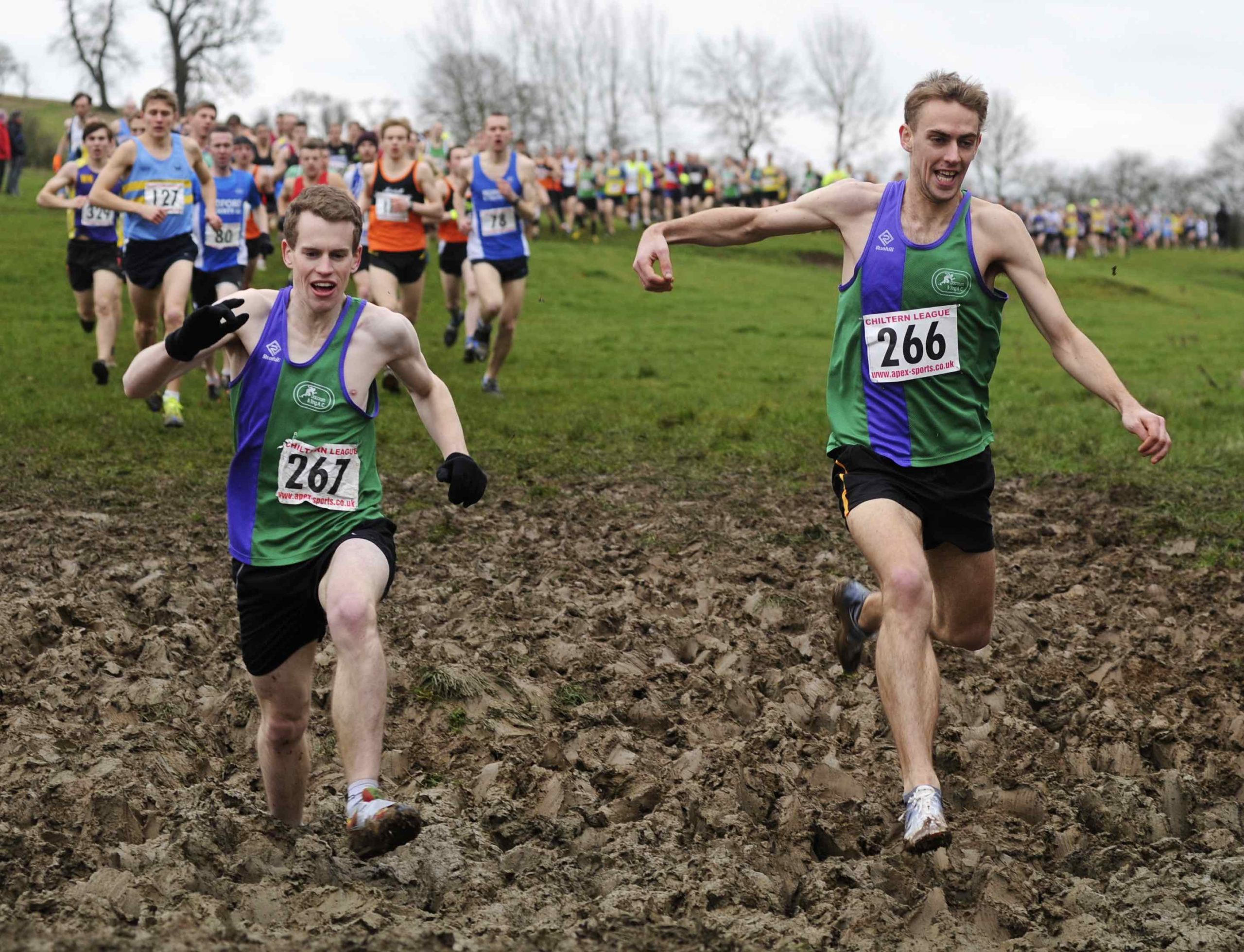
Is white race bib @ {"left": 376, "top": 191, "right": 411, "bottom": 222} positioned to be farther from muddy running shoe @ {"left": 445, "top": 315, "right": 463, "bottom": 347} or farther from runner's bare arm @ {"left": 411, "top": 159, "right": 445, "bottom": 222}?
muddy running shoe @ {"left": 445, "top": 315, "right": 463, "bottom": 347}

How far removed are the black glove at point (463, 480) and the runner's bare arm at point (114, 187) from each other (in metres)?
7.27

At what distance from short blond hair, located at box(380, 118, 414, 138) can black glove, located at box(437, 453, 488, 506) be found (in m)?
9.49

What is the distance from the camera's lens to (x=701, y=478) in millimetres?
11023

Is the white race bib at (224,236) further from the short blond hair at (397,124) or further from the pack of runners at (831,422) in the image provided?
the pack of runners at (831,422)

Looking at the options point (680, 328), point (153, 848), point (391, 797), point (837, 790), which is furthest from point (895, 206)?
point (680, 328)

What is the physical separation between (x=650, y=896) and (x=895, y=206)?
8.66 ft

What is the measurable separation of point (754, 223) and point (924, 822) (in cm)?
234

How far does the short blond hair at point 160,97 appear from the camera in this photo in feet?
37.7

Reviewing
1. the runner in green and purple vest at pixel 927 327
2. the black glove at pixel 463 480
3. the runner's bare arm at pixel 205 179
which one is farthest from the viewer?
the runner's bare arm at pixel 205 179

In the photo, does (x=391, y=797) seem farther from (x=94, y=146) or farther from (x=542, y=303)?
Answer: (x=542, y=303)

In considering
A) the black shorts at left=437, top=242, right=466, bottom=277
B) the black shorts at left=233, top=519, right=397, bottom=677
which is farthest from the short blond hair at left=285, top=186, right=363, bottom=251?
the black shorts at left=437, top=242, right=466, bottom=277

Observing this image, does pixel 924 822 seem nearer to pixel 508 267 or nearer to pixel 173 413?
pixel 173 413

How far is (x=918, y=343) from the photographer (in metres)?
5.19

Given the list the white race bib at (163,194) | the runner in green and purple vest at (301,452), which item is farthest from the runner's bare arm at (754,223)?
the white race bib at (163,194)
